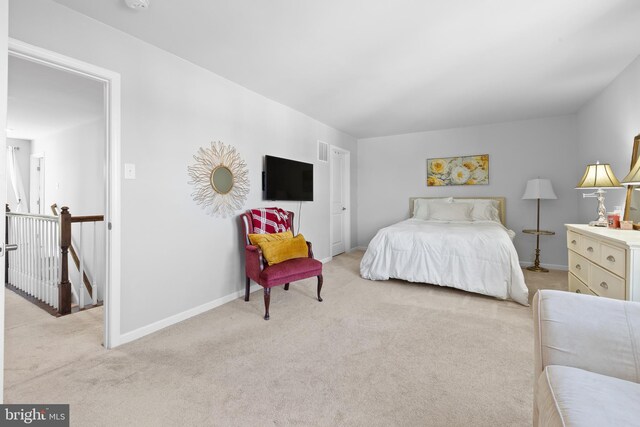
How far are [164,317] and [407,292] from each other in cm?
258

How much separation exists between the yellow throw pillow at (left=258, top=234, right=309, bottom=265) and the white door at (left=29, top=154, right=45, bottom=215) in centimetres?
524

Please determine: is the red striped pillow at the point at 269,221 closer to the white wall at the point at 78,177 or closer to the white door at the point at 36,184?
the white wall at the point at 78,177

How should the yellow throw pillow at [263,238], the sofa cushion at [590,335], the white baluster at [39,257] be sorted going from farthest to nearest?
the white baluster at [39,257], the yellow throw pillow at [263,238], the sofa cushion at [590,335]

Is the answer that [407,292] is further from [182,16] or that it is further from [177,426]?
[182,16]

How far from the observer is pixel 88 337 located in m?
2.35

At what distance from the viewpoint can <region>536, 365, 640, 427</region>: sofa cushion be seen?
763 millimetres

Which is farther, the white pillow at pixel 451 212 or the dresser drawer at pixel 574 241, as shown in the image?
the white pillow at pixel 451 212

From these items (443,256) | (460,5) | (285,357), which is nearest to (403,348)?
(285,357)

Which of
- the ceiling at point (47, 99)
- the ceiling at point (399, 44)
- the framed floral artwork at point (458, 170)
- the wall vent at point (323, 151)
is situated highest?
the ceiling at point (399, 44)

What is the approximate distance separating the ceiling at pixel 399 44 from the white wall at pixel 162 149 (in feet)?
0.51

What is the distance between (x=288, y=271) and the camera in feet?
9.21

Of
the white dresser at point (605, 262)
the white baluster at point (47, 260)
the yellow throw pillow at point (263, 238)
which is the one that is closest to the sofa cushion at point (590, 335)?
the white dresser at point (605, 262)

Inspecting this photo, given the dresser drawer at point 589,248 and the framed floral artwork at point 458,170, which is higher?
the framed floral artwork at point 458,170

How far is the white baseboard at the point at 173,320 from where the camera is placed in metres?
2.25
